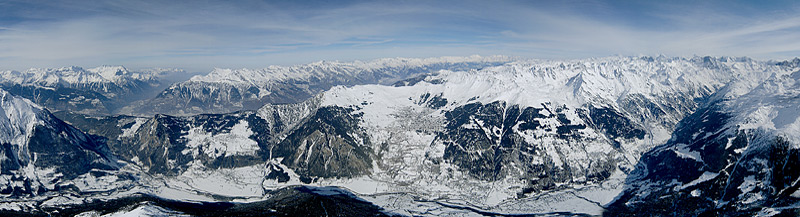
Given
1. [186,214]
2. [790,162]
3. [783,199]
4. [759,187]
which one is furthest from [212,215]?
→ [790,162]

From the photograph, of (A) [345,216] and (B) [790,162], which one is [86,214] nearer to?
(A) [345,216]

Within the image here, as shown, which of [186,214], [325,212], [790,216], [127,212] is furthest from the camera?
[325,212]

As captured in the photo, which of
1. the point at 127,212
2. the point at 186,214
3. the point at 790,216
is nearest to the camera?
the point at 790,216

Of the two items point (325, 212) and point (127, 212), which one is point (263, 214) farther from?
point (127, 212)

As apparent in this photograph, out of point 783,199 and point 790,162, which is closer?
point 783,199

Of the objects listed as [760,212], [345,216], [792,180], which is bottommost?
[345,216]

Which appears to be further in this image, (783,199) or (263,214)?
(263,214)

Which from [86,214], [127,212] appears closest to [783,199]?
[127,212]

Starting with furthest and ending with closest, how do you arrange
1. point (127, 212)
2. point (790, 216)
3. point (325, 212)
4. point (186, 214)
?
point (325, 212) → point (186, 214) → point (127, 212) → point (790, 216)

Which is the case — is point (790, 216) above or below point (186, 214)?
above
